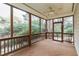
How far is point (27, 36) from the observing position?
4391 millimetres

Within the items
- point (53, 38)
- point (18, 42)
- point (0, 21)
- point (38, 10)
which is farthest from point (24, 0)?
point (53, 38)

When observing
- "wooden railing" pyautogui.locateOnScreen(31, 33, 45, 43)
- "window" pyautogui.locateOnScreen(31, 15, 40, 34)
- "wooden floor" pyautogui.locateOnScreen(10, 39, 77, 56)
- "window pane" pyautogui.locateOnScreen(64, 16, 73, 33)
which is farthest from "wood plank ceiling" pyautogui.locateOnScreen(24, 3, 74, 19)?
"wooden floor" pyautogui.locateOnScreen(10, 39, 77, 56)

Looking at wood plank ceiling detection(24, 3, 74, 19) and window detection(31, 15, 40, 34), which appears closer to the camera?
wood plank ceiling detection(24, 3, 74, 19)

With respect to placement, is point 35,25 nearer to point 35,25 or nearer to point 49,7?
point 35,25

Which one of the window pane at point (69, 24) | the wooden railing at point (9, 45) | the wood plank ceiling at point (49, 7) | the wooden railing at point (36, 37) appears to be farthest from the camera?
the window pane at point (69, 24)

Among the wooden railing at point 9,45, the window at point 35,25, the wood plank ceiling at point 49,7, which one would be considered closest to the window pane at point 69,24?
the wood plank ceiling at point 49,7

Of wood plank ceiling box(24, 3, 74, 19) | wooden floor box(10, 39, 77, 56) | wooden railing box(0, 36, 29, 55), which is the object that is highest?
wood plank ceiling box(24, 3, 74, 19)

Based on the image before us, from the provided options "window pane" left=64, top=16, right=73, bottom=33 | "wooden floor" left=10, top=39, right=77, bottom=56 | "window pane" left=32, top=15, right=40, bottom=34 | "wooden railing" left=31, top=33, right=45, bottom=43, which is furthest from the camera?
"window pane" left=64, top=16, right=73, bottom=33

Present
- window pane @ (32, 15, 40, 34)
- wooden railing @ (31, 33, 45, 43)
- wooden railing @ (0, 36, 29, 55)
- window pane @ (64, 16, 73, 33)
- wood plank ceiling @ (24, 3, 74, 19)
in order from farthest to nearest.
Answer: window pane @ (64, 16, 73, 33) → wooden railing @ (31, 33, 45, 43) → window pane @ (32, 15, 40, 34) → wood plank ceiling @ (24, 3, 74, 19) → wooden railing @ (0, 36, 29, 55)

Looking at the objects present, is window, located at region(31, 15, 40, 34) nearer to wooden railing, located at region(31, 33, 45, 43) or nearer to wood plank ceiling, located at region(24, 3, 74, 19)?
wooden railing, located at region(31, 33, 45, 43)

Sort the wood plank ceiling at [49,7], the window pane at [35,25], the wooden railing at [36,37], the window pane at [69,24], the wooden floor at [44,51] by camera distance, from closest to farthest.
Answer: the wooden floor at [44,51] < the wood plank ceiling at [49,7] < the window pane at [35,25] < the wooden railing at [36,37] < the window pane at [69,24]

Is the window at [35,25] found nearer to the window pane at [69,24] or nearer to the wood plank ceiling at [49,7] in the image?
the wood plank ceiling at [49,7]

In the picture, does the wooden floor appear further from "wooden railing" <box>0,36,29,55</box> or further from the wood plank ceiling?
the wood plank ceiling

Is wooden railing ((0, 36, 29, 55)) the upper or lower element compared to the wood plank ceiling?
lower
